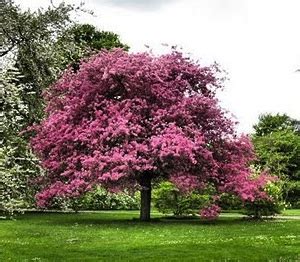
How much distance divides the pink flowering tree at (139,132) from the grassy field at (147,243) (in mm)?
2496

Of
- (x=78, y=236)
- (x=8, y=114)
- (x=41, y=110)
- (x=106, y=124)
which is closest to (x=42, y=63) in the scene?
(x=8, y=114)

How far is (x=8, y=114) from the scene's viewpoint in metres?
14.8

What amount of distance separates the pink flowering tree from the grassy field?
2.50 m

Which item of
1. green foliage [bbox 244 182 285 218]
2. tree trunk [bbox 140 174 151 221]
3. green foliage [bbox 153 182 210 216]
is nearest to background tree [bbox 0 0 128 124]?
tree trunk [bbox 140 174 151 221]

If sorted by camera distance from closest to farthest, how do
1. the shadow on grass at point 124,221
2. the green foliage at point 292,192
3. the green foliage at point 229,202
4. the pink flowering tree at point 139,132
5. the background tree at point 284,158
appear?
the pink flowering tree at point 139,132
the shadow on grass at point 124,221
the green foliage at point 229,202
the green foliage at point 292,192
the background tree at point 284,158

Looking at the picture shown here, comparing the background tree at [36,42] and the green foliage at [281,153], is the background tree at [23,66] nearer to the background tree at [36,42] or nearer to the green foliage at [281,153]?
the background tree at [36,42]

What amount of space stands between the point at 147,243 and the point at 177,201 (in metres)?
15.6

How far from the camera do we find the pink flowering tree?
991 inches

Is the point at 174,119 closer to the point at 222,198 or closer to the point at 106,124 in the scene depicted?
the point at 106,124

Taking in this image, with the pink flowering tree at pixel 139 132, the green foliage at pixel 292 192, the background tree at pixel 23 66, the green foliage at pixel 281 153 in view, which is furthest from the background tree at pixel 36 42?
the green foliage at pixel 281 153

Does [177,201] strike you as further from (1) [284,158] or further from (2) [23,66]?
(1) [284,158]

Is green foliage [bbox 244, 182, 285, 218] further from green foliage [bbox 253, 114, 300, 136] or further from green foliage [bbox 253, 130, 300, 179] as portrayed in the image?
green foliage [bbox 253, 114, 300, 136]

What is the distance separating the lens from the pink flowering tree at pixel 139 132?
82.6 ft

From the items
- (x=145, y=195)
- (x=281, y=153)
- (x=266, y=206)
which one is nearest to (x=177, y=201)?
(x=266, y=206)
